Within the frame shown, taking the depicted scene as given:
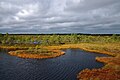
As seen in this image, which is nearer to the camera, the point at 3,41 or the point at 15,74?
the point at 15,74

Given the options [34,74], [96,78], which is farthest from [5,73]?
[96,78]

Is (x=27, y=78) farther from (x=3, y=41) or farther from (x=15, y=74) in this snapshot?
(x=3, y=41)

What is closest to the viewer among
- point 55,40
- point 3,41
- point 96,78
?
point 96,78

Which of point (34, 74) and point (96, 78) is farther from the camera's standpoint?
point (34, 74)

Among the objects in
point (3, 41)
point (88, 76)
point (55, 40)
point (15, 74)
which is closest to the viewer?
point (88, 76)

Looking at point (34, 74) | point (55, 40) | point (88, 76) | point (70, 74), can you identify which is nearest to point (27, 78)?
point (34, 74)

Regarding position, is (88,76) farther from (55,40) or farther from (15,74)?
(55,40)

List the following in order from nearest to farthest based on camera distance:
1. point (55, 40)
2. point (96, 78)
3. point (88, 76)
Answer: point (96, 78)
point (88, 76)
point (55, 40)

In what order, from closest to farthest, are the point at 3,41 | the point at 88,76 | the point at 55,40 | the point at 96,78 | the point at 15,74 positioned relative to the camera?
the point at 96,78 → the point at 88,76 → the point at 15,74 → the point at 3,41 → the point at 55,40
